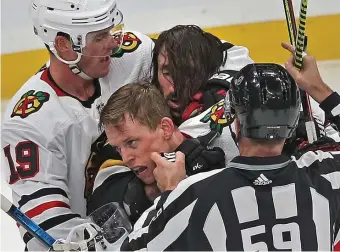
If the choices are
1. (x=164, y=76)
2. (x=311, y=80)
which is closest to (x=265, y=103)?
(x=311, y=80)

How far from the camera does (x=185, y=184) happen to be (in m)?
1.48

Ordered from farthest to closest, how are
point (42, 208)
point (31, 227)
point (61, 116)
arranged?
point (61, 116) < point (42, 208) < point (31, 227)

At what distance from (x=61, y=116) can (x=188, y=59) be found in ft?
1.15

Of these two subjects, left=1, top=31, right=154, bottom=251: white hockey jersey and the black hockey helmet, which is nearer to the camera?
the black hockey helmet

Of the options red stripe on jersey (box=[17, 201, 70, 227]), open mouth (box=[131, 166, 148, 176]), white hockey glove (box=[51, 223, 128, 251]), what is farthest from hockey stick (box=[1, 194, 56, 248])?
open mouth (box=[131, 166, 148, 176])

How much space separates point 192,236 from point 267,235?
14 centimetres

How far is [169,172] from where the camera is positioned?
64.7 inches

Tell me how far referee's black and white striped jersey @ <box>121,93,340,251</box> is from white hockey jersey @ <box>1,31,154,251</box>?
50 centimetres

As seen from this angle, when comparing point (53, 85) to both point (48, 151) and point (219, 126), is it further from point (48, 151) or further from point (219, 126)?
point (219, 126)

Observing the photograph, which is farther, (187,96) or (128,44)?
(128,44)

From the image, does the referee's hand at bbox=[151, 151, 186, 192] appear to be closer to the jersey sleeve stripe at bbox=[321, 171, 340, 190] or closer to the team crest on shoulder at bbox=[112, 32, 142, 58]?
the jersey sleeve stripe at bbox=[321, 171, 340, 190]

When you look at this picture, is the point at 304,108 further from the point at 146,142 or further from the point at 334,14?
the point at 334,14

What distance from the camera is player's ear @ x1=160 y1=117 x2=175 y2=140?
5.81ft

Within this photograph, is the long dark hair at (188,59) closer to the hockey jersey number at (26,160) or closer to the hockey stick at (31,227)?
the hockey jersey number at (26,160)
